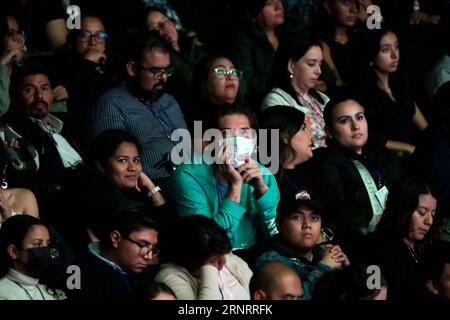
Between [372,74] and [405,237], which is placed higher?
[372,74]

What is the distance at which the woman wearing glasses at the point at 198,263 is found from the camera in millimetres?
4766

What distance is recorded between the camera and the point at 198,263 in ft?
15.8

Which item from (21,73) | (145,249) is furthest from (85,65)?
(145,249)

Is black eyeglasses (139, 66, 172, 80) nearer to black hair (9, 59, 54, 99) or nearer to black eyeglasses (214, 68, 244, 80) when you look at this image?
black eyeglasses (214, 68, 244, 80)

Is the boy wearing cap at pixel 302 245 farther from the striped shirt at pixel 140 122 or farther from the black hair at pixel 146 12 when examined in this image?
the black hair at pixel 146 12

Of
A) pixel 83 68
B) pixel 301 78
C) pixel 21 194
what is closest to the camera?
pixel 21 194

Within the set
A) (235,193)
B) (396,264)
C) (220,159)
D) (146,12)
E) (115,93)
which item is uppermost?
(146,12)

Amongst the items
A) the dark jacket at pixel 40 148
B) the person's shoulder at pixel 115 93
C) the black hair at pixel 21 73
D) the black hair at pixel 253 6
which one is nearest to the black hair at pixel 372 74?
the black hair at pixel 253 6

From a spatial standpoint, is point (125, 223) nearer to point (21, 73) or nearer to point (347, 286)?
point (347, 286)

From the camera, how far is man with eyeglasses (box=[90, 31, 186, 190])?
5965 mm

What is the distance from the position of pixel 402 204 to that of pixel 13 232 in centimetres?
199

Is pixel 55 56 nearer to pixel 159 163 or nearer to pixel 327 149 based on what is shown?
pixel 159 163

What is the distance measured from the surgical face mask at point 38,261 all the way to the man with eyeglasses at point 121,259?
15 cm
